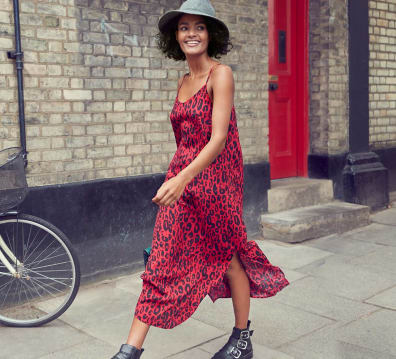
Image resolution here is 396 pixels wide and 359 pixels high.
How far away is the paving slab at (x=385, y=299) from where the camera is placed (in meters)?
4.07

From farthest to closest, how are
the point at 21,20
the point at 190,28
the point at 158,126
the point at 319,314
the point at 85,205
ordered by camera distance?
the point at 158,126 < the point at 85,205 < the point at 21,20 < the point at 319,314 < the point at 190,28

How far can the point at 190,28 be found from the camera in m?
2.87

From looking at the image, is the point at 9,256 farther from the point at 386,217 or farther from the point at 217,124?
the point at 386,217

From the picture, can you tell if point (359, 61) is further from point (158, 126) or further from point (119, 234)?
point (119, 234)

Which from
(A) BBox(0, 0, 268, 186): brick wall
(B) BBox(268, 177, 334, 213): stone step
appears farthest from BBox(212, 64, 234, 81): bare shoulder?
(B) BBox(268, 177, 334, 213): stone step

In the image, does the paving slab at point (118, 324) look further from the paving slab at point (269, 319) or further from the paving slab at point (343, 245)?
the paving slab at point (343, 245)

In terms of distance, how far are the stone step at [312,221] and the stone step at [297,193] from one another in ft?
0.26

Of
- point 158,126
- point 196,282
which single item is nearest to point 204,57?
point 196,282

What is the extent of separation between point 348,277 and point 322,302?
2.08 feet

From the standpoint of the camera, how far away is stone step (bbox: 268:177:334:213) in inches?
244

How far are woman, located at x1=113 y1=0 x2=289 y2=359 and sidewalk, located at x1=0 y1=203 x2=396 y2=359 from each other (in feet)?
1.80

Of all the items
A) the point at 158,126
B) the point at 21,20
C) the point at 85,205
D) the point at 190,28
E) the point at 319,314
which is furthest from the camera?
the point at 158,126

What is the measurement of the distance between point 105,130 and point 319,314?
219 cm

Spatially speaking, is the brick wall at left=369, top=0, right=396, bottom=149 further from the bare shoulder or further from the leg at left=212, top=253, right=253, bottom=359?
the bare shoulder
